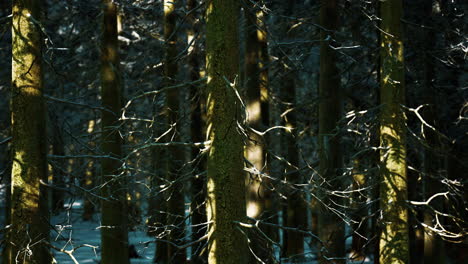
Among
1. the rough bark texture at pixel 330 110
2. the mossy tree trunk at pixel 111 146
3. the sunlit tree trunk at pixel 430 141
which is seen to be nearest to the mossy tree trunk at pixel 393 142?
the rough bark texture at pixel 330 110

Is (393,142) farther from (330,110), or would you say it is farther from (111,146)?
(111,146)

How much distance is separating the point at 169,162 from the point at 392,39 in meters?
7.74

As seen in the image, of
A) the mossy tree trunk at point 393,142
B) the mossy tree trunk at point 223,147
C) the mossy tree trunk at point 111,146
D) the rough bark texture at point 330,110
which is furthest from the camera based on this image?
the mossy tree trunk at point 111,146

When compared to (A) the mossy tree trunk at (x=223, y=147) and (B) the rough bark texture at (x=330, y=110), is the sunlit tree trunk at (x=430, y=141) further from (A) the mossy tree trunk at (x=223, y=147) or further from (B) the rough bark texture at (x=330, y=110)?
(A) the mossy tree trunk at (x=223, y=147)

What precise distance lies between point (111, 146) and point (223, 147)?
22.0 ft

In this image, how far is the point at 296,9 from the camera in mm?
16656

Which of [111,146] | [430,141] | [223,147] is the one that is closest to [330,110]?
[430,141]

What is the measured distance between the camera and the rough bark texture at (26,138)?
28.0 feet

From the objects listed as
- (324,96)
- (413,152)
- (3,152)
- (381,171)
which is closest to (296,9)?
(324,96)

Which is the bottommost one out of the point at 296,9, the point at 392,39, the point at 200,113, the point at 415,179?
the point at 415,179

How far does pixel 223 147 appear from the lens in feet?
25.8

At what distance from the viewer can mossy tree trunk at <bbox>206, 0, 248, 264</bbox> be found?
7863 millimetres

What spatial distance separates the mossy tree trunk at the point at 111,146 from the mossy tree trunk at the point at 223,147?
6052 mm

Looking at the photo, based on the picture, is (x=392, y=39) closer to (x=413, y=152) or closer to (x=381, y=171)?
(x=381, y=171)
